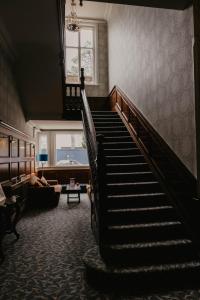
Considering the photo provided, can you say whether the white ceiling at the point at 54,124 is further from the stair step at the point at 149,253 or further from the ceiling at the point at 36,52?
the stair step at the point at 149,253

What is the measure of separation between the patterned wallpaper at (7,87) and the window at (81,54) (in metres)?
4.18

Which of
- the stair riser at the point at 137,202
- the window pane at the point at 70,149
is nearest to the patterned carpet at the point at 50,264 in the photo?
the stair riser at the point at 137,202

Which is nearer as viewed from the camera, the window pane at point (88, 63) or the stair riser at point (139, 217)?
the stair riser at point (139, 217)

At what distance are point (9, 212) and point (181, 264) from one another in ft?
9.19

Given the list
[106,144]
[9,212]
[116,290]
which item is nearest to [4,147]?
[9,212]

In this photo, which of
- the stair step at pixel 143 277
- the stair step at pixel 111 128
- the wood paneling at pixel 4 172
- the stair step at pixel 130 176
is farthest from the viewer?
the stair step at pixel 111 128

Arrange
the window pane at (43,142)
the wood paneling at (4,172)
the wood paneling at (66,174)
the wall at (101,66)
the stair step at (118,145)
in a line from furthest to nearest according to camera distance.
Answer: the window pane at (43,142) → the wood paneling at (66,174) → the wall at (101,66) → the stair step at (118,145) → the wood paneling at (4,172)

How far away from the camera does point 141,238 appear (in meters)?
3.17

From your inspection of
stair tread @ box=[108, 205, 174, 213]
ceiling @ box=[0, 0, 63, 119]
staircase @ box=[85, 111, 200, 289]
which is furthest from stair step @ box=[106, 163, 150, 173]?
ceiling @ box=[0, 0, 63, 119]

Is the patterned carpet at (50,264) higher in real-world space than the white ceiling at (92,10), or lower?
lower

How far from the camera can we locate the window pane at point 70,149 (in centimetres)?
1081

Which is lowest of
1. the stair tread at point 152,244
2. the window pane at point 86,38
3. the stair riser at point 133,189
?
the stair tread at point 152,244

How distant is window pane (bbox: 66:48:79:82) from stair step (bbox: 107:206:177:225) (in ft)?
24.3

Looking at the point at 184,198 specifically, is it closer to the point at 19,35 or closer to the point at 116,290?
the point at 116,290
